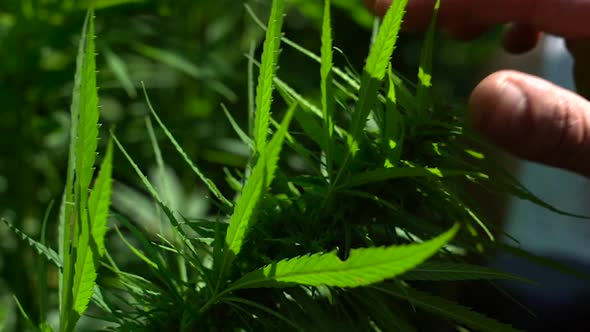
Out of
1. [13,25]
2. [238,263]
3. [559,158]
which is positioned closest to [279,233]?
[238,263]

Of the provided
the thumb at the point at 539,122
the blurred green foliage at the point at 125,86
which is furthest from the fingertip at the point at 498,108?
the blurred green foliage at the point at 125,86

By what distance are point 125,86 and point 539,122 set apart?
0.95 feet

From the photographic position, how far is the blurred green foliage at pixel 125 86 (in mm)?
516

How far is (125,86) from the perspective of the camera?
0.52 meters

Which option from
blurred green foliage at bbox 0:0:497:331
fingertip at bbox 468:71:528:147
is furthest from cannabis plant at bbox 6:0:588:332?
blurred green foliage at bbox 0:0:497:331

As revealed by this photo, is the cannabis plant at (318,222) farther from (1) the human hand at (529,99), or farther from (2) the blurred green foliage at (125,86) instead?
(2) the blurred green foliage at (125,86)

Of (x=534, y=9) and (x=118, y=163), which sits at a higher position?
(x=534, y=9)

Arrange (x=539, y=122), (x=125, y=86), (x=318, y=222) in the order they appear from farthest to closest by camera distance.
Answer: (x=125, y=86)
(x=539, y=122)
(x=318, y=222)

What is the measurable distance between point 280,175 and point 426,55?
0.21 ft

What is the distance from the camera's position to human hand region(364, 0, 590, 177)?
33 cm

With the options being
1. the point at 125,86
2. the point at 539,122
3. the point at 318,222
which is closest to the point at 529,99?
the point at 539,122

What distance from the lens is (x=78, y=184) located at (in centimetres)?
19

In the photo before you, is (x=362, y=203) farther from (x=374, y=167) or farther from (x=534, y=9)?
(x=534, y=9)

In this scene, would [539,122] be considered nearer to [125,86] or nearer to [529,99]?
[529,99]
